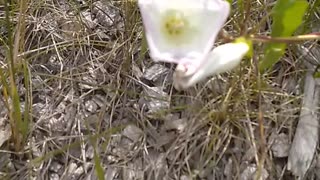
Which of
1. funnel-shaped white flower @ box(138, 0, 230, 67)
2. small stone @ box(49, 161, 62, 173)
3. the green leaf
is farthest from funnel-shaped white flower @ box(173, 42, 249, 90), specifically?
small stone @ box(49, 161, 62, 173)

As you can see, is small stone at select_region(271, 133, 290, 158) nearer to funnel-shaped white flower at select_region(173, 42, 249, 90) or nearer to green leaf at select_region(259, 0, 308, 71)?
green leaf at select_region(259, 0, 308, 71)

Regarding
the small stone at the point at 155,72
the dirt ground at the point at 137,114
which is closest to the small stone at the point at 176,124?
the dirt ground at the point at 137,114

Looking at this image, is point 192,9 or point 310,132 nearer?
point 192,9

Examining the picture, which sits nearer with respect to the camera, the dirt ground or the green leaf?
the green leaf

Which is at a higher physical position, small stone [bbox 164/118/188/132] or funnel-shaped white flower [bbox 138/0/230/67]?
funnel-shaped white flower [bbox 138/0/230/67]

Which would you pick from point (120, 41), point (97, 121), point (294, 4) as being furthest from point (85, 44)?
point (294, 4)

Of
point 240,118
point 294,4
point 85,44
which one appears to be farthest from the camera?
point 85,44

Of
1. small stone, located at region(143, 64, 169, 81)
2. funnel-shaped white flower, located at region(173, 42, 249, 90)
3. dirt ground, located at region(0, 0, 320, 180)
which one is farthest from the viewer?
small stone, located at region(143, 64, 169, 81)

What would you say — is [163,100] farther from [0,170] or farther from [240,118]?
[0,170]
